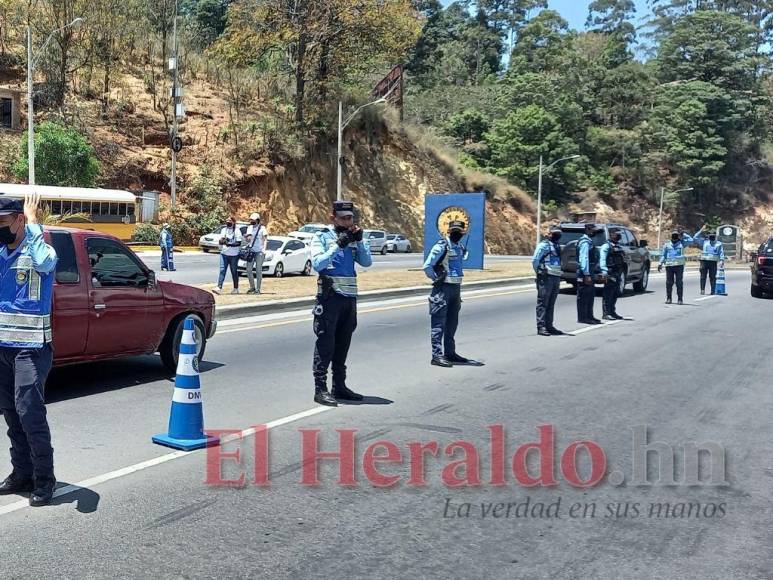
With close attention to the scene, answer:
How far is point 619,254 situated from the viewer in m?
20.4

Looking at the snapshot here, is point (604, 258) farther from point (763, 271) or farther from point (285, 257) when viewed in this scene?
point (285, 257)

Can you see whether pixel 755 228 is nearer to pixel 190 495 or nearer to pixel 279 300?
pixel 279 300

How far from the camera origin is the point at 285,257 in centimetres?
2580

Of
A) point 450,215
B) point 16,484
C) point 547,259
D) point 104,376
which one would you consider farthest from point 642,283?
point 16,484

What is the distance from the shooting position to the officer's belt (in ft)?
25.2

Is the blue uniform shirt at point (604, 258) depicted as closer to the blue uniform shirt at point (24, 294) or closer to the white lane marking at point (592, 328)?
the white lane marking at point (592, 328)

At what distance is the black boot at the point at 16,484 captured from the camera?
5141 mm

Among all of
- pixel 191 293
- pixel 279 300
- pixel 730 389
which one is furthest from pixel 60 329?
pixel 279 300

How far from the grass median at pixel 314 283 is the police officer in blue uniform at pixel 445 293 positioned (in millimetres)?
7085

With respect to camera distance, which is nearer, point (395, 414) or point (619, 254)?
point (395, 414)

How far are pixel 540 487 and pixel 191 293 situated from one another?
17.1 ft

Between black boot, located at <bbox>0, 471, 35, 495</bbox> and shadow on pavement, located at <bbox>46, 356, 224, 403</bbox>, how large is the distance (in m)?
2.80

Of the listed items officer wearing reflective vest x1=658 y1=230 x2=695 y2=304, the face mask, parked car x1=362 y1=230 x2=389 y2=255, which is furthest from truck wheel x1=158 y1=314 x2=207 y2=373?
parked car x1=362 y1=230 x2=389 y2=255

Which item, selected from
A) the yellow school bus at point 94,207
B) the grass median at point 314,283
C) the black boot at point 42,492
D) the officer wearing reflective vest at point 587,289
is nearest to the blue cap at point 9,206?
the black boot at point 42,492
